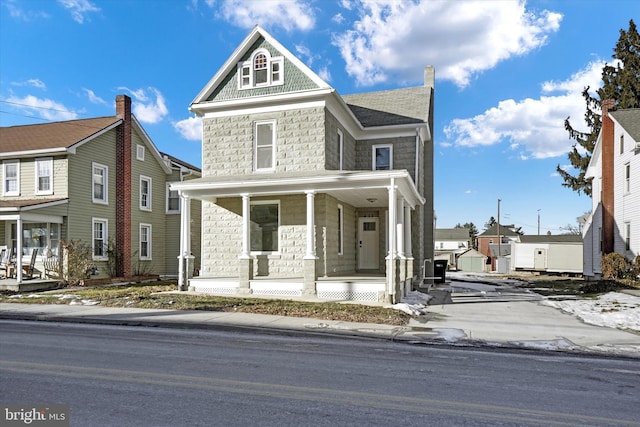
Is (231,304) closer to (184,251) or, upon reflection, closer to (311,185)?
(184,251)

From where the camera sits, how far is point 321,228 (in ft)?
51.8

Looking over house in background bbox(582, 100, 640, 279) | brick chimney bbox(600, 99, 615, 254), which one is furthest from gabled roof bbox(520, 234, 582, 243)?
brick chimney bbox(600, 99, 615, 254)

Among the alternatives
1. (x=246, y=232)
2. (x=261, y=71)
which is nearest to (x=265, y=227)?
(x=246, y=232)

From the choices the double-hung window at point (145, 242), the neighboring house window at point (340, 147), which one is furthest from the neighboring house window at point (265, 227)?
the double-hung window at point (145, 242)

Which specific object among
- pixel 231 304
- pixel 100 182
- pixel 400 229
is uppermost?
pixel 100 182

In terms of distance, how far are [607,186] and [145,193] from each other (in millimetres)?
26084

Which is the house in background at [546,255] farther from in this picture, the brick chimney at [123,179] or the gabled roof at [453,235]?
the brick chimney at [123,179]

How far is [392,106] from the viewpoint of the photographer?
21.8 meters

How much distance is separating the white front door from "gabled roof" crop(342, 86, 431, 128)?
437cm

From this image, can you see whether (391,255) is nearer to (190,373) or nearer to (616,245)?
(190,373)

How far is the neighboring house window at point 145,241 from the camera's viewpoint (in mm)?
25562

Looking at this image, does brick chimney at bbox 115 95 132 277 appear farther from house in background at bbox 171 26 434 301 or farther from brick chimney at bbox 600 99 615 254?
brick chimney at bbox 600 99 615 254

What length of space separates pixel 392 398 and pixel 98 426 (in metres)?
3.12

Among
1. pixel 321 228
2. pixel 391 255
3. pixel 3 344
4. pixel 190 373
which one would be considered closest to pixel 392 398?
pixel 190 373
